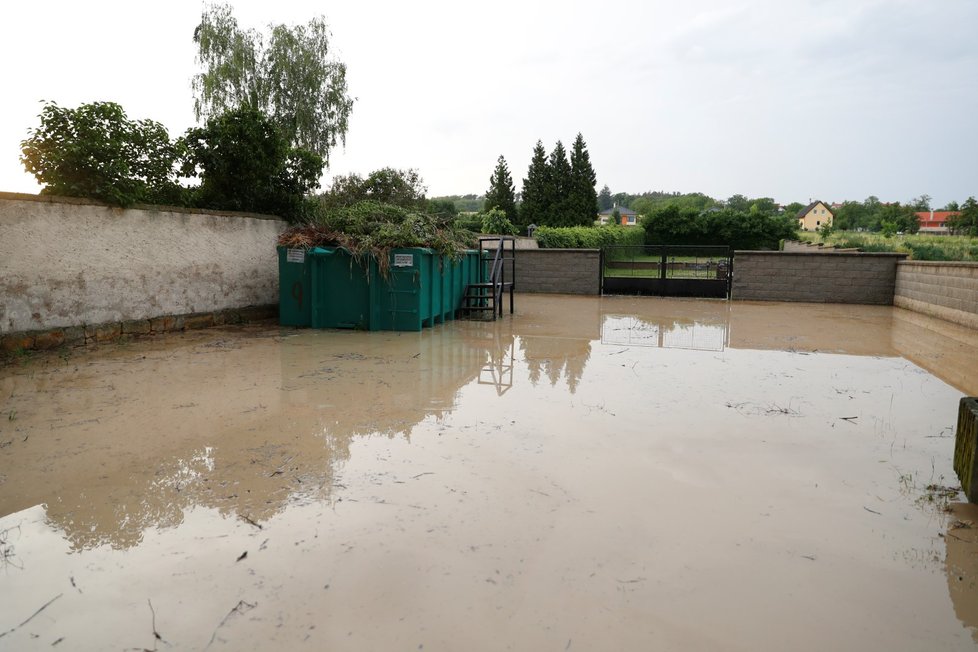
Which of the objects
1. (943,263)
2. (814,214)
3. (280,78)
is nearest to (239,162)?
(943,263)

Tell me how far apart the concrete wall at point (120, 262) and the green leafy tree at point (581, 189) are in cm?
5028

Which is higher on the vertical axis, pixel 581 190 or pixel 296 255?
pixel 581 190

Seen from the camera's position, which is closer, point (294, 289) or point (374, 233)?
point (374, 233)

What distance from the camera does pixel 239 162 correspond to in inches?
470

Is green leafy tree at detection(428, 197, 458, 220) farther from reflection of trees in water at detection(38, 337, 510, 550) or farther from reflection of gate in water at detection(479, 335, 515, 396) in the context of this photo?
reflection of trees in water at detection(38, 337, 510, 550)

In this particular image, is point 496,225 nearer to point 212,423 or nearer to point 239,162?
point 239,162

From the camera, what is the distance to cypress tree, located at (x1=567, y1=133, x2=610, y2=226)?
60.6 meters

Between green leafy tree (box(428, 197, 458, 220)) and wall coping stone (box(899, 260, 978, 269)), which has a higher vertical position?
green leafy tree (box(428, 197, 458, 220))

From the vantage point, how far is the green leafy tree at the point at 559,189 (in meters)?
60.2

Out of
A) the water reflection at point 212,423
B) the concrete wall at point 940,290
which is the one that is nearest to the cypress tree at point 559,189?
the concrete wall at point 940,290

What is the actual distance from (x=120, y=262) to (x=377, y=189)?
943 inches

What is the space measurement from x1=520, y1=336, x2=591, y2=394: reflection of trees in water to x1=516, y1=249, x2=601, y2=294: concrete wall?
866 centimetres

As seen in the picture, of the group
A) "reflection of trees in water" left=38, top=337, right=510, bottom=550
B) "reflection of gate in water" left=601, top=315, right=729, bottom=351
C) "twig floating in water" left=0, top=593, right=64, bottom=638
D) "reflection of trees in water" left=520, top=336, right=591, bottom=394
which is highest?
"reflection of gate in water" left=601, top=315, right=729, bottom=351

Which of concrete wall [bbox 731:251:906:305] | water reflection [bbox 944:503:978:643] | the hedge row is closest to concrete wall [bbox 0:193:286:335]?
water reflection [bbox 944:503:978:643]
